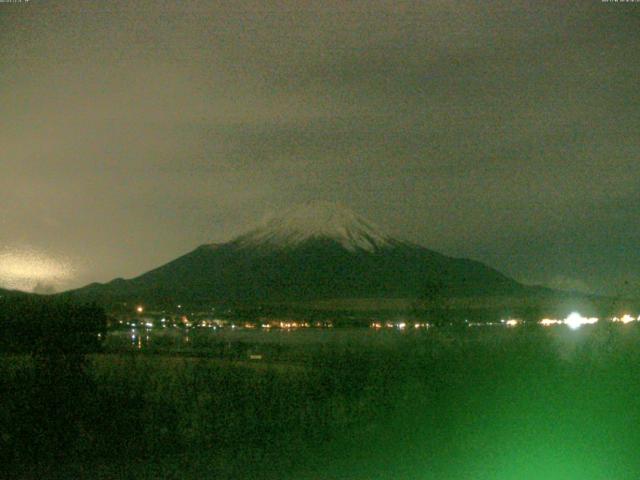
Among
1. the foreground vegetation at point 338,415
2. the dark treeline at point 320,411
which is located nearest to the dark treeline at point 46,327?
the dark treeline at point 320,411

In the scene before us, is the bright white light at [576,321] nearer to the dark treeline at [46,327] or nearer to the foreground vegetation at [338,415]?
the foreground vegetation at [338,415]

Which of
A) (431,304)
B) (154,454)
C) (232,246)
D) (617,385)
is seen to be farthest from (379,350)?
(232,246)

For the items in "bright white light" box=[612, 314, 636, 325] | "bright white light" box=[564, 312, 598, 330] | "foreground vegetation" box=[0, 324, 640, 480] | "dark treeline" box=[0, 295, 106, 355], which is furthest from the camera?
"bright white light" box=[564, 312, 598, 330]

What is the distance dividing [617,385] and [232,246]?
107370 millimetres

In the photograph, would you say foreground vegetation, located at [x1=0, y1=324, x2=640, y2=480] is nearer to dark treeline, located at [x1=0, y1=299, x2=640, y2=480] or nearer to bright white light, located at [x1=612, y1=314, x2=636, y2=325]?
dark treeline, located at [x1=0, y1=299, x2=640, y2=480]

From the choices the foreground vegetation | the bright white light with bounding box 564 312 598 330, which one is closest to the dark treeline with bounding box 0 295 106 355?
the foreground vegetation

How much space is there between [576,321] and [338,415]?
10.1 metres

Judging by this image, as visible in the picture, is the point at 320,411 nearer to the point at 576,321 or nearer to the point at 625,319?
the point at 576,321

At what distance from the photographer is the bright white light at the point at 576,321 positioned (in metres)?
20.7

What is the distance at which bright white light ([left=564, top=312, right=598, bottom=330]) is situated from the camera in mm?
20725

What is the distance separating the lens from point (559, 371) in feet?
50.1

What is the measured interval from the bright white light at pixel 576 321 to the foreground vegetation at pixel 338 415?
425 centimetres

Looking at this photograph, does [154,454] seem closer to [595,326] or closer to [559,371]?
[559,371]

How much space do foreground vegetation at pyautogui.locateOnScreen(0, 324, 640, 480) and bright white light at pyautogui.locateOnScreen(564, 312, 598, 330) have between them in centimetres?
425
